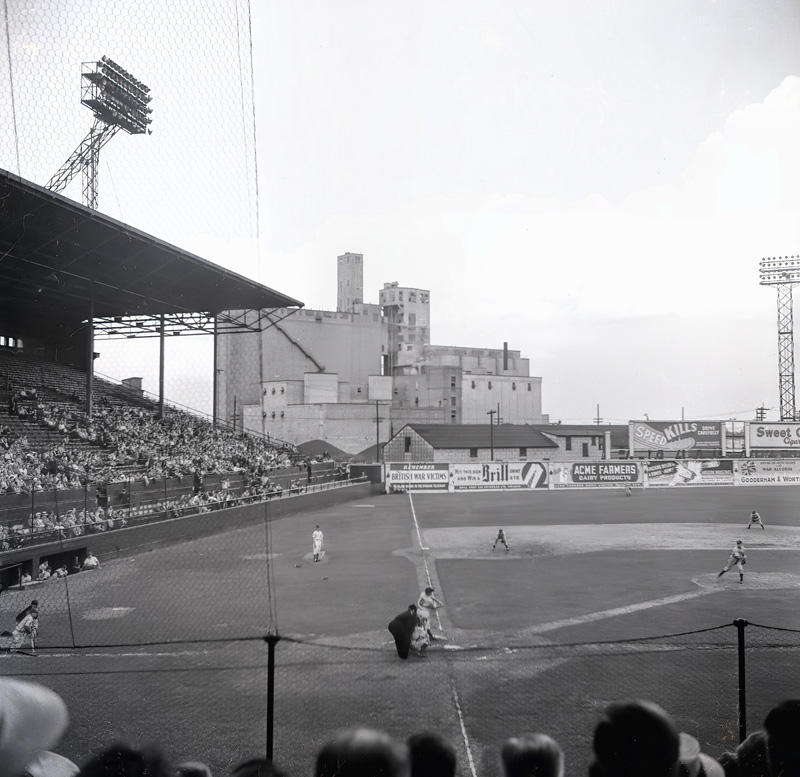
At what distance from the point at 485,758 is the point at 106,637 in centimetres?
658

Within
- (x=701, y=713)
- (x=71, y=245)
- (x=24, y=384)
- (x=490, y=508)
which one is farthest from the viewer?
(x=490, y=508)

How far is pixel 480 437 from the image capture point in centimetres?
5372

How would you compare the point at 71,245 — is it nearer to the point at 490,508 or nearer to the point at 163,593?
the point at 163,593

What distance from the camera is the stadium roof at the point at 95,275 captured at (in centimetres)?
848

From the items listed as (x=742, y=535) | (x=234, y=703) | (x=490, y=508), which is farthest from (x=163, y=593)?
(x=490, y=508)

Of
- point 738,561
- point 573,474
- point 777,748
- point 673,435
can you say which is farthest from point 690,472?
point 777,748

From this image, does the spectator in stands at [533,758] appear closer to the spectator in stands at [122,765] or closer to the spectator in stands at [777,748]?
the spectator in stands at [777,748]

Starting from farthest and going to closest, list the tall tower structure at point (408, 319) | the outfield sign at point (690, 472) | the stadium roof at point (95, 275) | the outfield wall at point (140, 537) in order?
the tall tower structure at point (408, 319), the outfield sign at point (690, 472), the outfield wall at point (140, 537), the stadium roof at point (95, 275)

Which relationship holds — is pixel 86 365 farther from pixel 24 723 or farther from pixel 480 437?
pixel 480 437

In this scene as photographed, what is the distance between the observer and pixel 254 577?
1576 centimetres

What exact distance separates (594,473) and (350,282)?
44.3 metres

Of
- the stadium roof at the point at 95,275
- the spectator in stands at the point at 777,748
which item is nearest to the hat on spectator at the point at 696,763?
the spectator in stands at the point at 777,748

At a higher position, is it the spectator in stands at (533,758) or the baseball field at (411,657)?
the spectator in stands at (533,758)

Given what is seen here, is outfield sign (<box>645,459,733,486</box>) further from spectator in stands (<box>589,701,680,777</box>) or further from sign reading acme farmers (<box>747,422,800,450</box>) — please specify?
spectator in stands (<box>589,701,680,777</box>)
